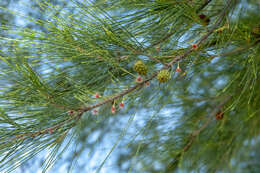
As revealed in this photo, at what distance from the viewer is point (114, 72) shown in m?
0.81

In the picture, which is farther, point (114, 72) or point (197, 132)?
point (197, 132)

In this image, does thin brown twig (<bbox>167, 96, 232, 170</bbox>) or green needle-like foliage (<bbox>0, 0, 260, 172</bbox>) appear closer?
green needle-like foliage (<bbox>0, 0, 260, 172</bbox>)

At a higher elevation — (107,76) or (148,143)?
(107,76)

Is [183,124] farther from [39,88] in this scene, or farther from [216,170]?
[39,88]

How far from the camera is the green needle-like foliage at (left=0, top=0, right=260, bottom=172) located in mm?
633

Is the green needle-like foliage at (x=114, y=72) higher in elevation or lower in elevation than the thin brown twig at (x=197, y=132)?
higher

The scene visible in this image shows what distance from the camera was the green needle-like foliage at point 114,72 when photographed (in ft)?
2.08

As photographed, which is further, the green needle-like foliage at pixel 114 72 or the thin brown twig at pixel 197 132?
the thin brown twig at pixel 197 132

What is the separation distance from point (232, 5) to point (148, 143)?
0.66 metres

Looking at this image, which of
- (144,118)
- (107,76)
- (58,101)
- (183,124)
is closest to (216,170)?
(183,124)

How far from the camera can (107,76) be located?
2.81ft

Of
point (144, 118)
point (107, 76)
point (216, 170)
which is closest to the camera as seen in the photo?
point (107, 76)

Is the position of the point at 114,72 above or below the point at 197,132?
above

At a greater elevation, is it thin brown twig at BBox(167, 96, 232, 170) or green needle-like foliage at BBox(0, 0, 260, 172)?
green needle-like foliage at BBox(0, 0, 260, 172)
